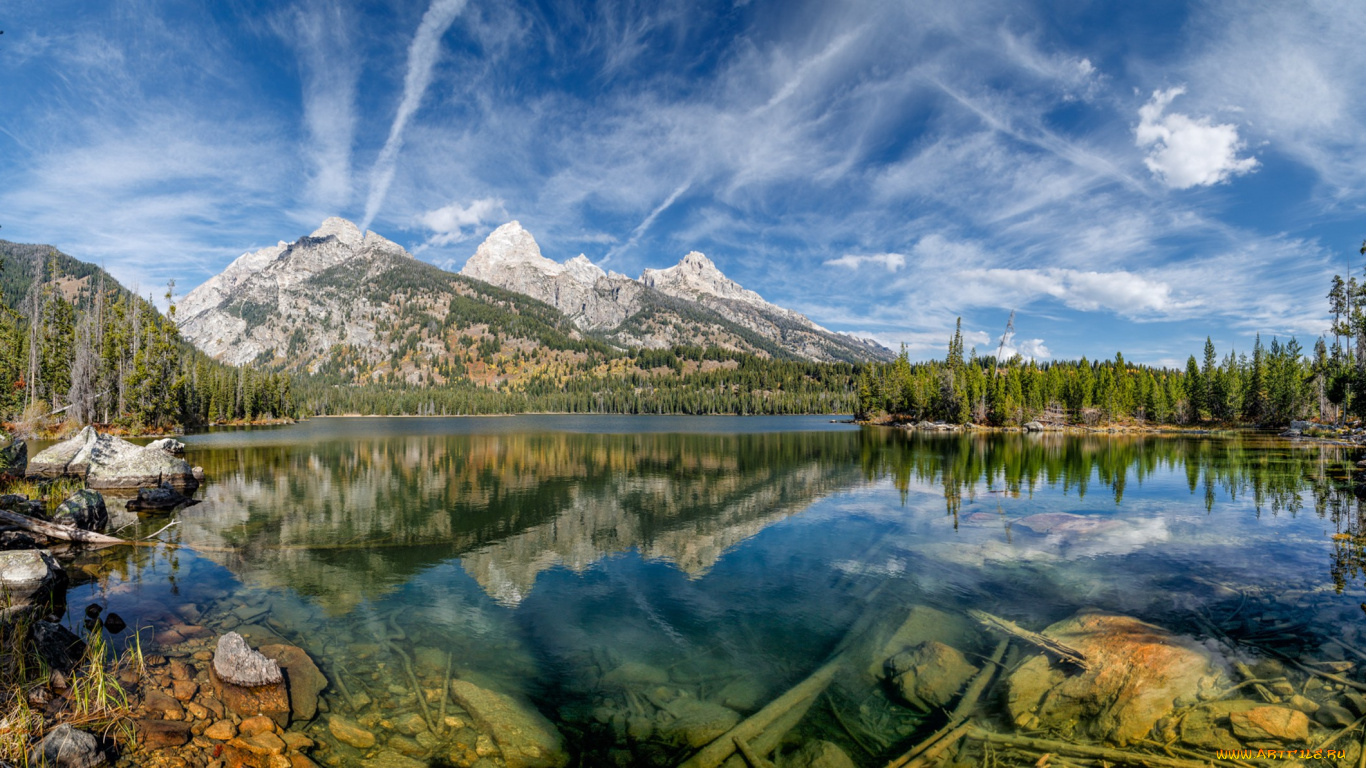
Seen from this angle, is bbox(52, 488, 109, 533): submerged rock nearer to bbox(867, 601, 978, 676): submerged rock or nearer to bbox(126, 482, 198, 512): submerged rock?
bbox(126, 482, 198, 512): submerged rock

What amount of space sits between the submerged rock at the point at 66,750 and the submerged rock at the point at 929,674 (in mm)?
13664

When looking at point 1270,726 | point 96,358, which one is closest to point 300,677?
point 1270,726

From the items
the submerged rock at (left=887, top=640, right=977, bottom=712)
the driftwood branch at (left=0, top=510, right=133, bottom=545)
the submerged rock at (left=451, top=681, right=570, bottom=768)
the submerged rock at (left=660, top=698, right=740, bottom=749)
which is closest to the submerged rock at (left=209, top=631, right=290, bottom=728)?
the submerged rock at (left=451, top=681, right=570, bottom=768)

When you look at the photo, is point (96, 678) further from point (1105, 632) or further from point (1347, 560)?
point (1347, 560)

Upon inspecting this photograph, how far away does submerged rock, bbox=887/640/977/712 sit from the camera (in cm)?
1105

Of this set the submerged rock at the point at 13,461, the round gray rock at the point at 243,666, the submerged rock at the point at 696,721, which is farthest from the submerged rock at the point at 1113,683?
the submerged rock at the point at 13,461

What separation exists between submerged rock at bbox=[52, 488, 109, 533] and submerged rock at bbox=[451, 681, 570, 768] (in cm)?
2073

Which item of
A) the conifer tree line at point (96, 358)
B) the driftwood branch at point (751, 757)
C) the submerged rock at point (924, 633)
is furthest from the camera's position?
the conifer tree line at point (96, 358)

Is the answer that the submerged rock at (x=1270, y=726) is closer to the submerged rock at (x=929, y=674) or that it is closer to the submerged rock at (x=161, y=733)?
the submerged rock at (x=929, y=674)

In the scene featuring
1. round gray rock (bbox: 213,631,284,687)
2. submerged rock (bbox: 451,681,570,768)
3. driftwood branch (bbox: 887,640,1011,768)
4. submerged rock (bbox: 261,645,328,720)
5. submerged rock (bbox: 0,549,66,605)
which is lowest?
submerged rock (bbox: 451,681,570,768)

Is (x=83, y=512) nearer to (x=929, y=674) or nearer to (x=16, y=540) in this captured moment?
(x=16, y=540)

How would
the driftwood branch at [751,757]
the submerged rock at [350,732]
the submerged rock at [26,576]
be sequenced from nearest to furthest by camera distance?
the driftwood branch at [751,757] → the submerged rock at [350,732] → the submerged rock at [26,576]

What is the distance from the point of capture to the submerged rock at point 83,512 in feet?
68.9

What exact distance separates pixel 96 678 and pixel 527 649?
8.04m
